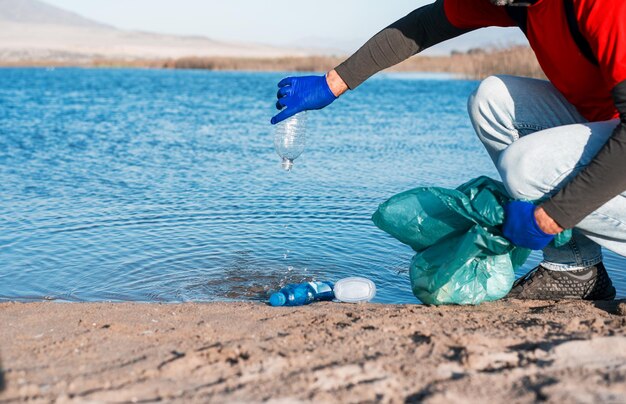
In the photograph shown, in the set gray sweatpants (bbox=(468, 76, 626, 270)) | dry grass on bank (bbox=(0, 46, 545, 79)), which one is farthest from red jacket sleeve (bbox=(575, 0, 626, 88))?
dry grass on bank (bbox=(0, 46, 545, 79))

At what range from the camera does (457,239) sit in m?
3.53

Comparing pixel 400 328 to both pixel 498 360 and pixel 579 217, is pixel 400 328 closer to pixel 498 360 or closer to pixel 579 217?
pixel 498 360

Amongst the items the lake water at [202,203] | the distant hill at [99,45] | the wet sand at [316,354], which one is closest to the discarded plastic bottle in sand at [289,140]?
the lake water at [202,203]

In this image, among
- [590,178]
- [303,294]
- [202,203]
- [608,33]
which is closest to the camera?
[608,33]

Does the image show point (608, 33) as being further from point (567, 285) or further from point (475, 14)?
point (567, 285)

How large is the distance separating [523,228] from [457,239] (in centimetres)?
52

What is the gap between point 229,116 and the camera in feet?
52.1

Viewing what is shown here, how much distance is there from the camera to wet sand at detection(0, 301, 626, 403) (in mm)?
2246

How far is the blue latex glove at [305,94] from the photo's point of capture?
3.70 m

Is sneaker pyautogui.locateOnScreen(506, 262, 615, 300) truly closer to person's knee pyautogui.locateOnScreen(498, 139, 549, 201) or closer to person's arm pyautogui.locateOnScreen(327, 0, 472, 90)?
person's knee pyautogui.locateOnScreen(498, 139, 549, 201)

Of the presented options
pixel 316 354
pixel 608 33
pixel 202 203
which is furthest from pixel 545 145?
pixel 202 203

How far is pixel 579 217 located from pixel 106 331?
1935 mm

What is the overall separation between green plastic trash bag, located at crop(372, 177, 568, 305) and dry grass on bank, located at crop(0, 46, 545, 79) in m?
19.8

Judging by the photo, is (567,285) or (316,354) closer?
(316,354)
